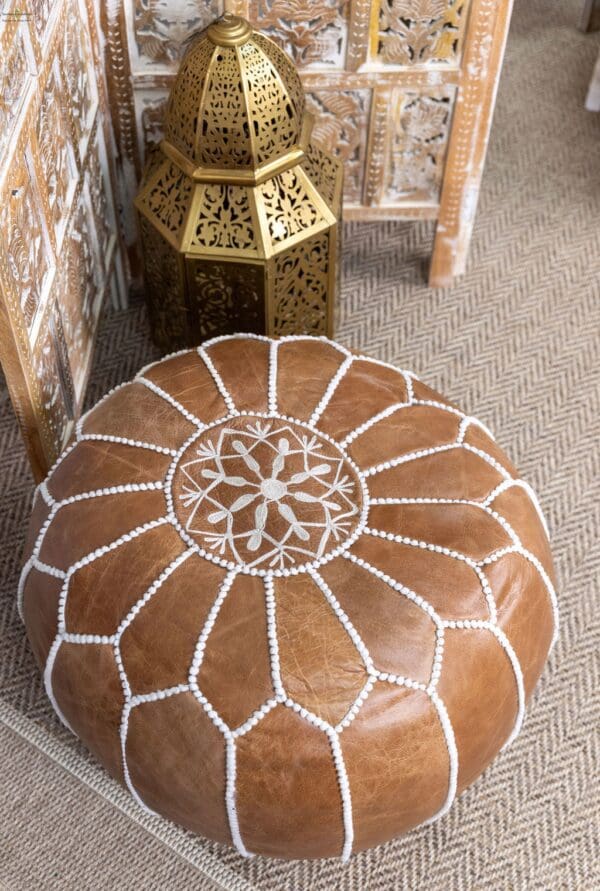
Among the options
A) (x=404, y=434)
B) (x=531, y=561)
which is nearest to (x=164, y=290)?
(x=404, y=434)

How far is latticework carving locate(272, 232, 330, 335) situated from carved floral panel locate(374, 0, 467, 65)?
1.17 ft

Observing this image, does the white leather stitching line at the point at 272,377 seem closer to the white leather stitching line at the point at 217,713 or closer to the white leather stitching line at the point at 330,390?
the white leather stitching line at the point at 330,390

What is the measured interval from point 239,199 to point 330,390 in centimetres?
38

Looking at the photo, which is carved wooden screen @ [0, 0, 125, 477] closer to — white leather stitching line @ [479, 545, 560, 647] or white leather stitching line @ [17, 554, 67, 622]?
white leather stitching line @ [17, 554, 67, 622]

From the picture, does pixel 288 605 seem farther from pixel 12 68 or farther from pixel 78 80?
pixel 78 80

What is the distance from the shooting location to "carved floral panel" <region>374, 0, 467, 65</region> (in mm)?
1669

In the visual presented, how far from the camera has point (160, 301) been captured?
181cm

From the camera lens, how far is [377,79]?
177 centimetres

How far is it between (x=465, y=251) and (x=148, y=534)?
3.53 ft

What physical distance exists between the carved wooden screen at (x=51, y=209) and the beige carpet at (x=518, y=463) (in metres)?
0.21

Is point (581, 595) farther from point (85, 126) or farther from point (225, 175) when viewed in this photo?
point (85, 126)

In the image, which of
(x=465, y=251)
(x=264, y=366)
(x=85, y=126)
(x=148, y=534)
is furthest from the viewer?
(x=465, y=251)

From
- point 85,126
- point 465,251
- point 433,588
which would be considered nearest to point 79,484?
point 433,588

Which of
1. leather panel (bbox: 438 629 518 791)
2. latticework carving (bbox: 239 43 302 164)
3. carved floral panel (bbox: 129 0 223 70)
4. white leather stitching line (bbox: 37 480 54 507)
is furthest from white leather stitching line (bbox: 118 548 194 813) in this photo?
carved floral panel (bbox: 129 0 223 70)
